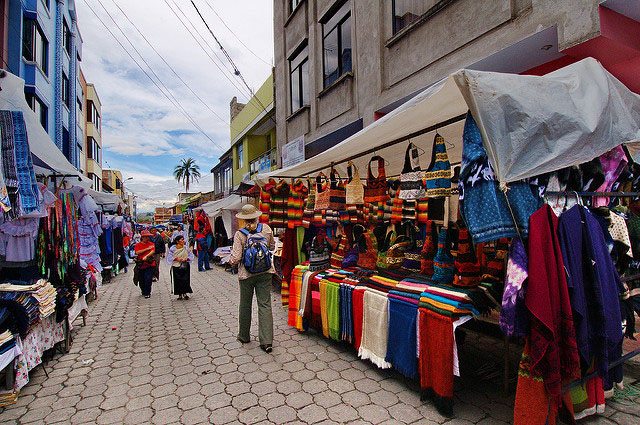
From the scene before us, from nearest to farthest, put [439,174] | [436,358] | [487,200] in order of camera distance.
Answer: [487,200], [436,358], [439,174]

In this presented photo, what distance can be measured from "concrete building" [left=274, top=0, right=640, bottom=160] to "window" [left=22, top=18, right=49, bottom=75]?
28.8 ft

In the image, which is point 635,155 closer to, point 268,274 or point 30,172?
point 268,274

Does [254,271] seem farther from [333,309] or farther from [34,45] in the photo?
[34,45]

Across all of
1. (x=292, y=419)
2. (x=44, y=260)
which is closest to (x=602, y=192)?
(x=292, y=419)

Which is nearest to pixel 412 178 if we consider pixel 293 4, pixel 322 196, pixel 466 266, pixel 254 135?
pixel 466 266

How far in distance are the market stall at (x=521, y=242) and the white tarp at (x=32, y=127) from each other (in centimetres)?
364

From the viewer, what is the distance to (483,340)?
15.7ft

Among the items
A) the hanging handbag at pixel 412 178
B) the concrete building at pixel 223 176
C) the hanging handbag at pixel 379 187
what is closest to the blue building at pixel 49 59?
the concrete building at pixel 223 176

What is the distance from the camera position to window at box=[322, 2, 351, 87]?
10203mm

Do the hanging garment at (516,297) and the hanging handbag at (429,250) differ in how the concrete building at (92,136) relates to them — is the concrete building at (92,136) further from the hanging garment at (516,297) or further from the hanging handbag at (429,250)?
the hanging garment at (516,297)

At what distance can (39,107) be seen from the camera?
13.8 meters

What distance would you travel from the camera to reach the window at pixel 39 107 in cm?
1295

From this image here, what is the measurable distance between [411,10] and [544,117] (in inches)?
243

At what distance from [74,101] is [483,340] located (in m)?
21.5
